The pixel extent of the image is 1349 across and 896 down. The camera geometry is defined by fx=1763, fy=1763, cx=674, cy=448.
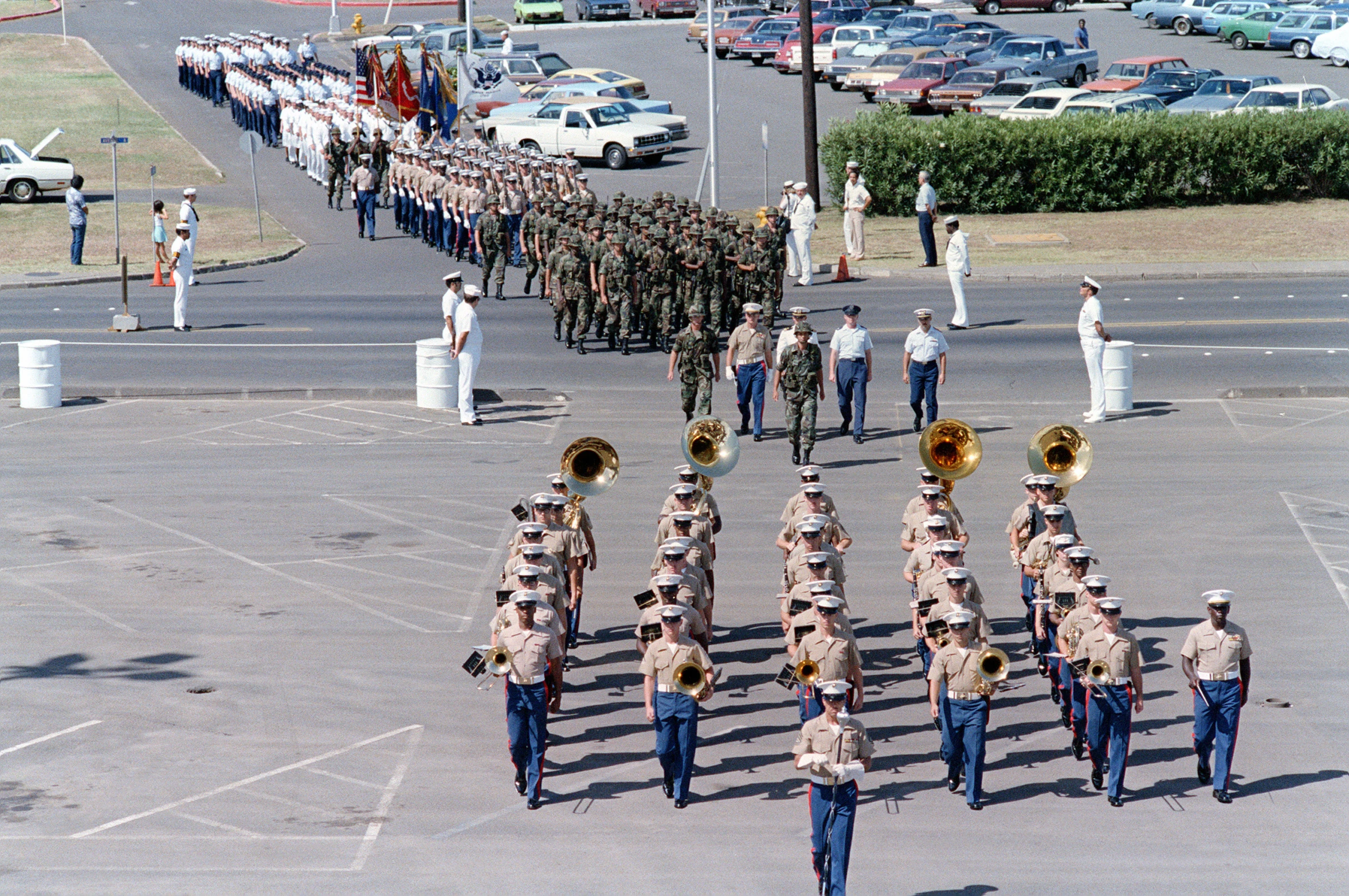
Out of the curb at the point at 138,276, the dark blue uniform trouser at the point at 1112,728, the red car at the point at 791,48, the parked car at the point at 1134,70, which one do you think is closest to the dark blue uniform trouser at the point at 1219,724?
the dark blue uniform trouser at the point at 1112,728

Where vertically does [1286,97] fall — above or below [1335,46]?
below

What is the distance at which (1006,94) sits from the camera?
50.3 meters

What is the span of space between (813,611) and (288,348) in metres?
17.6

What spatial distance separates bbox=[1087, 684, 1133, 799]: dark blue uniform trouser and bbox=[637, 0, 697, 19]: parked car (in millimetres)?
67784

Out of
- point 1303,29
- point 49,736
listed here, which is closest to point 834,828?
point 49,736

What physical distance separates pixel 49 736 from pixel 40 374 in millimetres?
12509

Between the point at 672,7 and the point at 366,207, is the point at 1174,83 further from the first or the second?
the point at 672,7

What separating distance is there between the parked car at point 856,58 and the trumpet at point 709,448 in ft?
136

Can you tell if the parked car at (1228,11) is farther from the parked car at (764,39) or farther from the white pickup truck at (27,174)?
the white pickup truck at (27,174)

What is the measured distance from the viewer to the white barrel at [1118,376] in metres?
24.2

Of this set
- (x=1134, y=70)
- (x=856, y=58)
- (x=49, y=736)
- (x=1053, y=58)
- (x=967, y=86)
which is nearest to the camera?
(x=49, y=736)

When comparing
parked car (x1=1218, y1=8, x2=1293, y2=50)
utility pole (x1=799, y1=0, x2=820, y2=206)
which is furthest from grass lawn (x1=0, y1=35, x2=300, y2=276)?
parked car (x1=1218, y1=8, x2=1293, y2=50)

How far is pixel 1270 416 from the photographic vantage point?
24188 millimetres

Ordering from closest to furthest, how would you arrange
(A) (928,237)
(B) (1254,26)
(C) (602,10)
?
(A) (928,237)
(B) (1254,26)
(C) (602,10)
